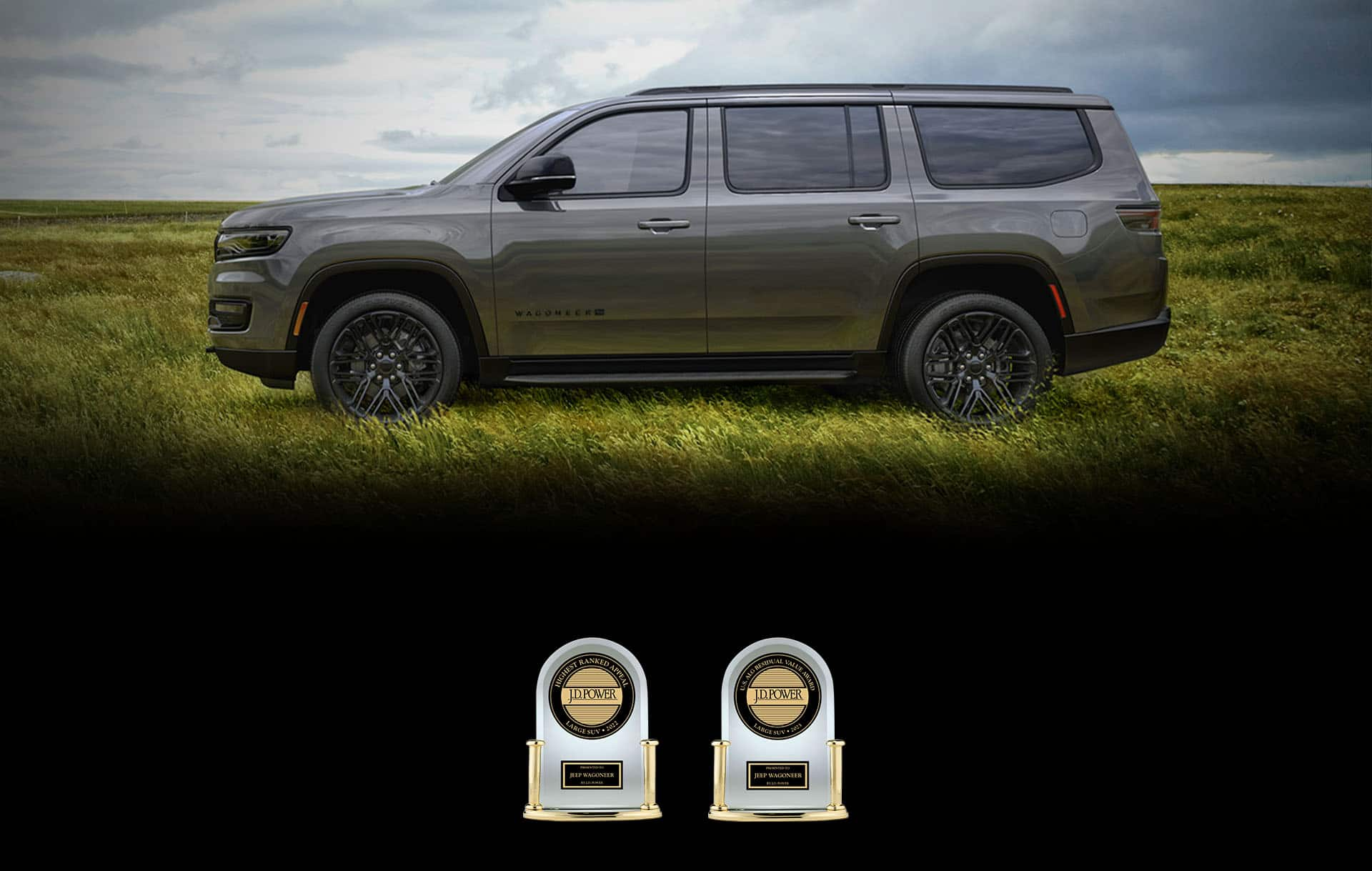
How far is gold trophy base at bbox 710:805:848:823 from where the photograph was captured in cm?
295

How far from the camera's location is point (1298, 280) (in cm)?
589

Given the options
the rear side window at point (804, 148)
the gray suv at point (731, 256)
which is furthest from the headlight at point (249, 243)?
the rear side window at point (804, 148)

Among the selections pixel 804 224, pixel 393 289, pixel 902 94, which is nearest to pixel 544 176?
pixel 393 289

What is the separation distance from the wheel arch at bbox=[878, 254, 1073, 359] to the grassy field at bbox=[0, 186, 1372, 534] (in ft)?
1.15

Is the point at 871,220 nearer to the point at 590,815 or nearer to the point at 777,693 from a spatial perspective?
the point at 777,693

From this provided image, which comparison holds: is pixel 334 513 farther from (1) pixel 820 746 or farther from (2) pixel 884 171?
(2) pixel 884 171

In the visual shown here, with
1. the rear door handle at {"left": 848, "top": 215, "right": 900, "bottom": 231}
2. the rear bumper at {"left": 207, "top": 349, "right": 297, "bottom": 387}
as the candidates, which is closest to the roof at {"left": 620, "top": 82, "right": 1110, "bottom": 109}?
the rear door handle at {"left": 848, "top": 215, "right": 900, "bottom": 231}

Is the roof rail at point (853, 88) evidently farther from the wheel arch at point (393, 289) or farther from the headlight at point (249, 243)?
the headlight at point (249, 243)

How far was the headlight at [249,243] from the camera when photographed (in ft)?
15.6

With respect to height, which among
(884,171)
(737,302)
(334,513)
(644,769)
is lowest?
(644,769)

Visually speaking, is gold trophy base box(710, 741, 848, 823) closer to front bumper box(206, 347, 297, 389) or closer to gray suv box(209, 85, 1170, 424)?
gray suv box(209, 85, 1170, 424)

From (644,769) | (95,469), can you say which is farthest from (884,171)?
(95,469)

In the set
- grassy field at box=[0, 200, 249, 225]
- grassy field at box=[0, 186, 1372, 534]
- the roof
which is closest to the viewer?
grassy field at box=[0, 186, 1372, 534]

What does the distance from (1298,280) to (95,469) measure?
6.00 m
